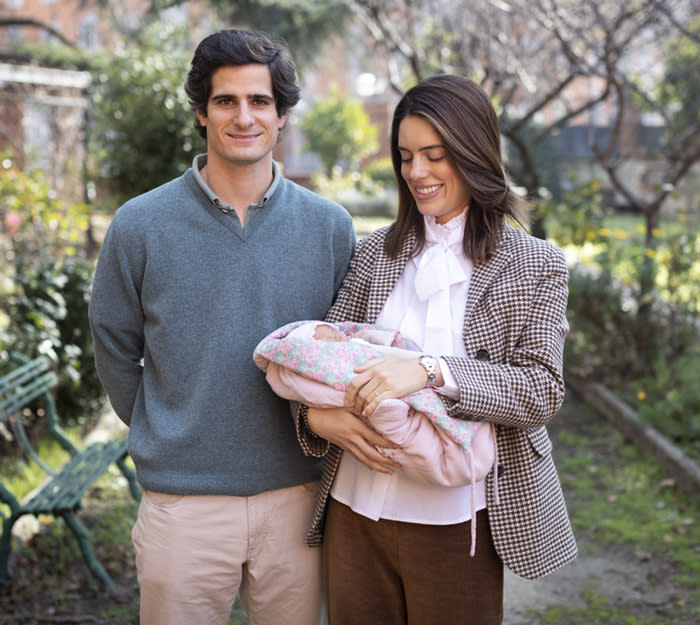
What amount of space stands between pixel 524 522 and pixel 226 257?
107cm

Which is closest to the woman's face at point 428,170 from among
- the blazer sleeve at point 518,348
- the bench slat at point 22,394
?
the blazer sleeve at point 518,348

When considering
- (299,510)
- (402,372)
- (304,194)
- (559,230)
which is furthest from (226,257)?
(559,230)

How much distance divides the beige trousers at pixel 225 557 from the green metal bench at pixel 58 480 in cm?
134

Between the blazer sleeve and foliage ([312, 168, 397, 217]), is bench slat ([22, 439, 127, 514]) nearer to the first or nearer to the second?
the blazer sleeve

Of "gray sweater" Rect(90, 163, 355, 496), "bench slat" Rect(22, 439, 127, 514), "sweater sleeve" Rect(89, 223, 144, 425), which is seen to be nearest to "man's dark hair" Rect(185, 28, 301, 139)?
"gray sweater" Rect(90, 163, 355, 496)

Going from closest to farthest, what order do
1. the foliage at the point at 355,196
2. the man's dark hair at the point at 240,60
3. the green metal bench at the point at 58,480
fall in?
the man's dark hair at the point at 240,60, the green metal bench at the point at 58,480, the foliage at the point at 355,196

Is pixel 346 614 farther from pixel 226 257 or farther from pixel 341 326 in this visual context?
pixel 226 257

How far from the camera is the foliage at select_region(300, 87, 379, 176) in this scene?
20484 millimetres

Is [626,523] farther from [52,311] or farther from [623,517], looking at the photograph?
[52,311]

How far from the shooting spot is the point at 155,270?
2279mm

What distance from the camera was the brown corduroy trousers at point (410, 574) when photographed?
2160mm

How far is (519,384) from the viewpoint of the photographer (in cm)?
205

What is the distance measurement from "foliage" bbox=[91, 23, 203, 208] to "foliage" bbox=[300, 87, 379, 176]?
13077mm

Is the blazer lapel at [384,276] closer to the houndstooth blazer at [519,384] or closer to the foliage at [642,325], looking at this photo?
the houndstooth blazer at [519,384]
